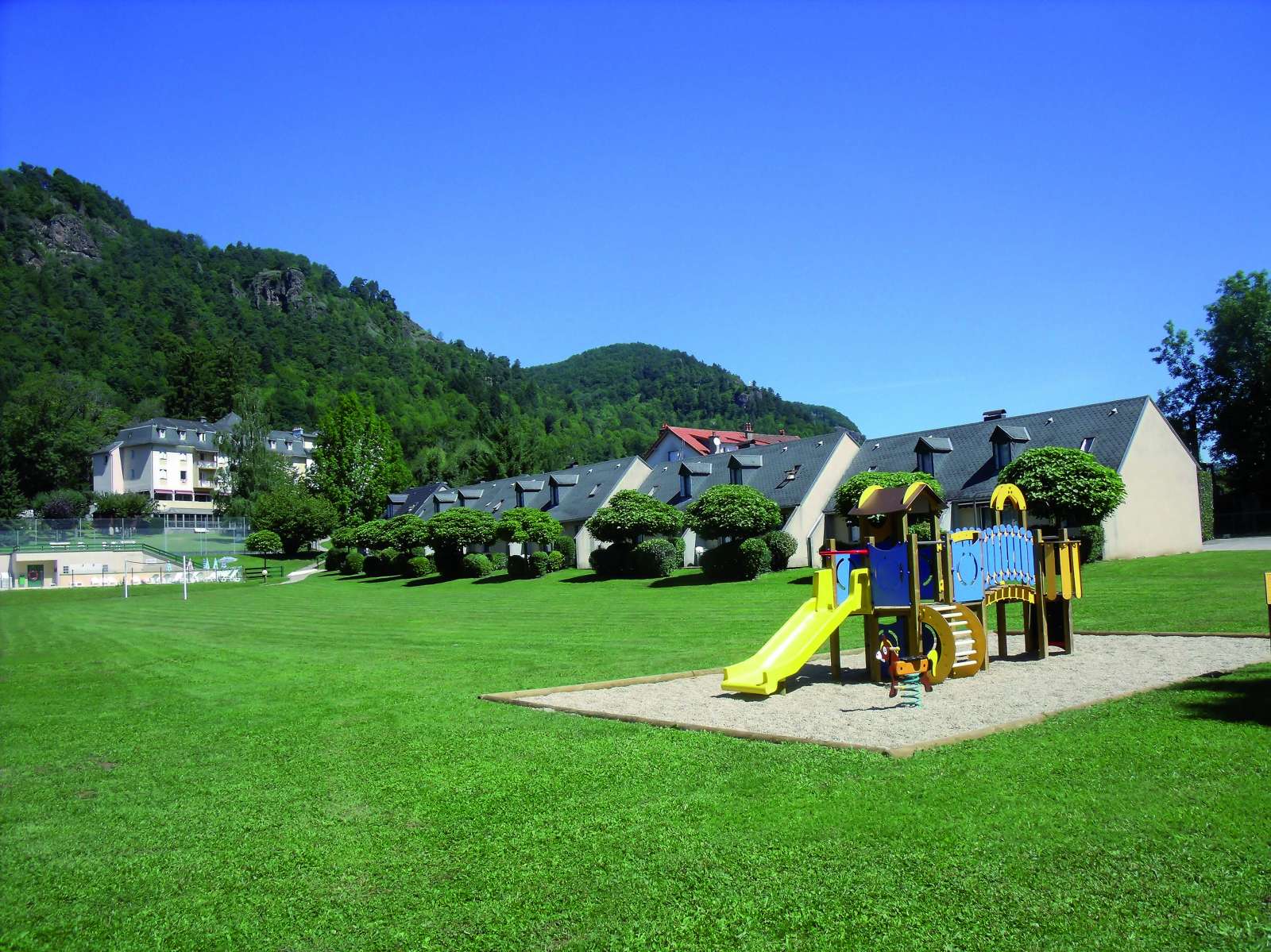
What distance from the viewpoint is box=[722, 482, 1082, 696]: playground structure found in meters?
12.2

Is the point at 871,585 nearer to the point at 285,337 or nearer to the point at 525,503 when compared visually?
the point at 525,503

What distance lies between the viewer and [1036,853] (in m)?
5.32

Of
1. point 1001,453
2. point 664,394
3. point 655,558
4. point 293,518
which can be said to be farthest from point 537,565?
point 664,394

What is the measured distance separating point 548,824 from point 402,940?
68.9 inches

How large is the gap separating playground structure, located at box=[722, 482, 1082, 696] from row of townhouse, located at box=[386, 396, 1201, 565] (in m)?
16.8

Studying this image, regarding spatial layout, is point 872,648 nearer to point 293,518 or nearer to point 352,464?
point 293,518

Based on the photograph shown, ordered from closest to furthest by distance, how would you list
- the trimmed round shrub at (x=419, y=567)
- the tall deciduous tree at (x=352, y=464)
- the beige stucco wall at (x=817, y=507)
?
the beige stucco wall at (x=817, y=507) → the trimmed round shrub at (x=419, y=567) → the tall deciduous tree at (x=352, y=464)

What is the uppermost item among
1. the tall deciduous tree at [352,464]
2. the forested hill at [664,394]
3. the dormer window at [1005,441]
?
the forested hill at [664,394]

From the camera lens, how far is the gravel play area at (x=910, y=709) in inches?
360

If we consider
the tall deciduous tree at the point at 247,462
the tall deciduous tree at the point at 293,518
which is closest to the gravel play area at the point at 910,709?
the tall deciduous tree at the point at 293,518

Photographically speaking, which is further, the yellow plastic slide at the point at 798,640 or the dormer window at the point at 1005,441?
the dormer window at the point at 1005,441

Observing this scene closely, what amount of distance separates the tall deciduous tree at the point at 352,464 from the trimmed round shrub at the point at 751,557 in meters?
48.0

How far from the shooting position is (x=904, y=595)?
12.6 m

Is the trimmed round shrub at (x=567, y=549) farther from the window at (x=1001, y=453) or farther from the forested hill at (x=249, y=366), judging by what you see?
the forested hill at (x=249, y=366)
